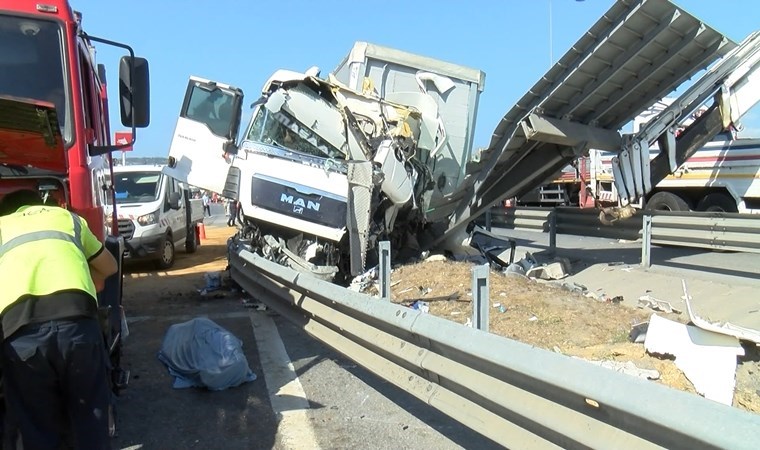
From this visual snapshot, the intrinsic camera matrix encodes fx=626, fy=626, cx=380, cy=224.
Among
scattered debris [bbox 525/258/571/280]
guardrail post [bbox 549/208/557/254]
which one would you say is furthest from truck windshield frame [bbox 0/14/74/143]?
guardrail post [bbox 549/208/557/254]

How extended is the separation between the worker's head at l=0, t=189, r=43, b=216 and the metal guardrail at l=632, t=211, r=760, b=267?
6653 millimetres

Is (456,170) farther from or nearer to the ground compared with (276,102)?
nearer to the ground

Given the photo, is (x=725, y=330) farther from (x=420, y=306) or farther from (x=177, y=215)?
(x=177, y=215)

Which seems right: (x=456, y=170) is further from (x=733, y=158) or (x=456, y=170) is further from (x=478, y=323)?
(x=733, y=158)

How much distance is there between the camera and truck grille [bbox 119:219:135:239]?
11719mm

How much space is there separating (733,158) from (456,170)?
22.8 ft

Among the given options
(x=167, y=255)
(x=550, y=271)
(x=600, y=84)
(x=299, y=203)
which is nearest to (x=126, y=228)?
(x=167, y=255)

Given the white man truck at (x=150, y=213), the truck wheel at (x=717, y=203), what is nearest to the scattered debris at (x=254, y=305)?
the white man truck at (x=150, y=213)

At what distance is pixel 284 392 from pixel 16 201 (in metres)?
2.37

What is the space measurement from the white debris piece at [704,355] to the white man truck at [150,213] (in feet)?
31.9

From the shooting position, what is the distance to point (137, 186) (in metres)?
13.2

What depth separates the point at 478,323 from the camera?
3480mm

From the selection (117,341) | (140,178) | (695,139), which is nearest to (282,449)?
(117,341)

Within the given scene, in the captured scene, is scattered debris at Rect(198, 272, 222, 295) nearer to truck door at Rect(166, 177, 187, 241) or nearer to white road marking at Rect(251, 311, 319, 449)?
white road marking at Rect(251, 311, 319, 449)
